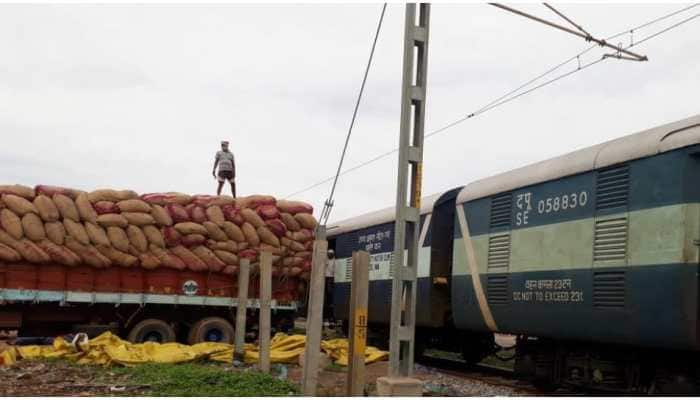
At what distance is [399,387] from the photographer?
23.6 ft

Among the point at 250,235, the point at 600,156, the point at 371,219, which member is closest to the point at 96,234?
the point at 250,235

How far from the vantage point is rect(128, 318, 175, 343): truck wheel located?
1376 cm

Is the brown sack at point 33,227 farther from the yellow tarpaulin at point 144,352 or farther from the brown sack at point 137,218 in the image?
the yellow tarpaulin at point 144,352

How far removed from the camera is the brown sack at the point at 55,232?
12.7 m

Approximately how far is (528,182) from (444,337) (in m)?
4.85

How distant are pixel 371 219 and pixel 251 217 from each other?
284 cm

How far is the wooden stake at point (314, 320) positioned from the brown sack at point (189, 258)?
655cm

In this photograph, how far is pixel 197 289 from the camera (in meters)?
14.2

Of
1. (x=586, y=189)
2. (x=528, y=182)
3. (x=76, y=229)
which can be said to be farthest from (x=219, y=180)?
(x=586, y=189)

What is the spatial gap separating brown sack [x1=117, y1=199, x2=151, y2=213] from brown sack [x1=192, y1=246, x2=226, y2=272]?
126 centimetres

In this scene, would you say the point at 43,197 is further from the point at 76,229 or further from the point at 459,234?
the point at 459,234

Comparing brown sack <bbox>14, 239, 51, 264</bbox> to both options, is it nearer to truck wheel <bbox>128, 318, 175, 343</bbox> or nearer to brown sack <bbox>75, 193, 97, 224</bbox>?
brown sack <bbox>75, 193, 97, 224</bbox>

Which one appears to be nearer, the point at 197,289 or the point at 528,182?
the point at 528,182

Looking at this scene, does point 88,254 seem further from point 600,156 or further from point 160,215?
point 600,156
